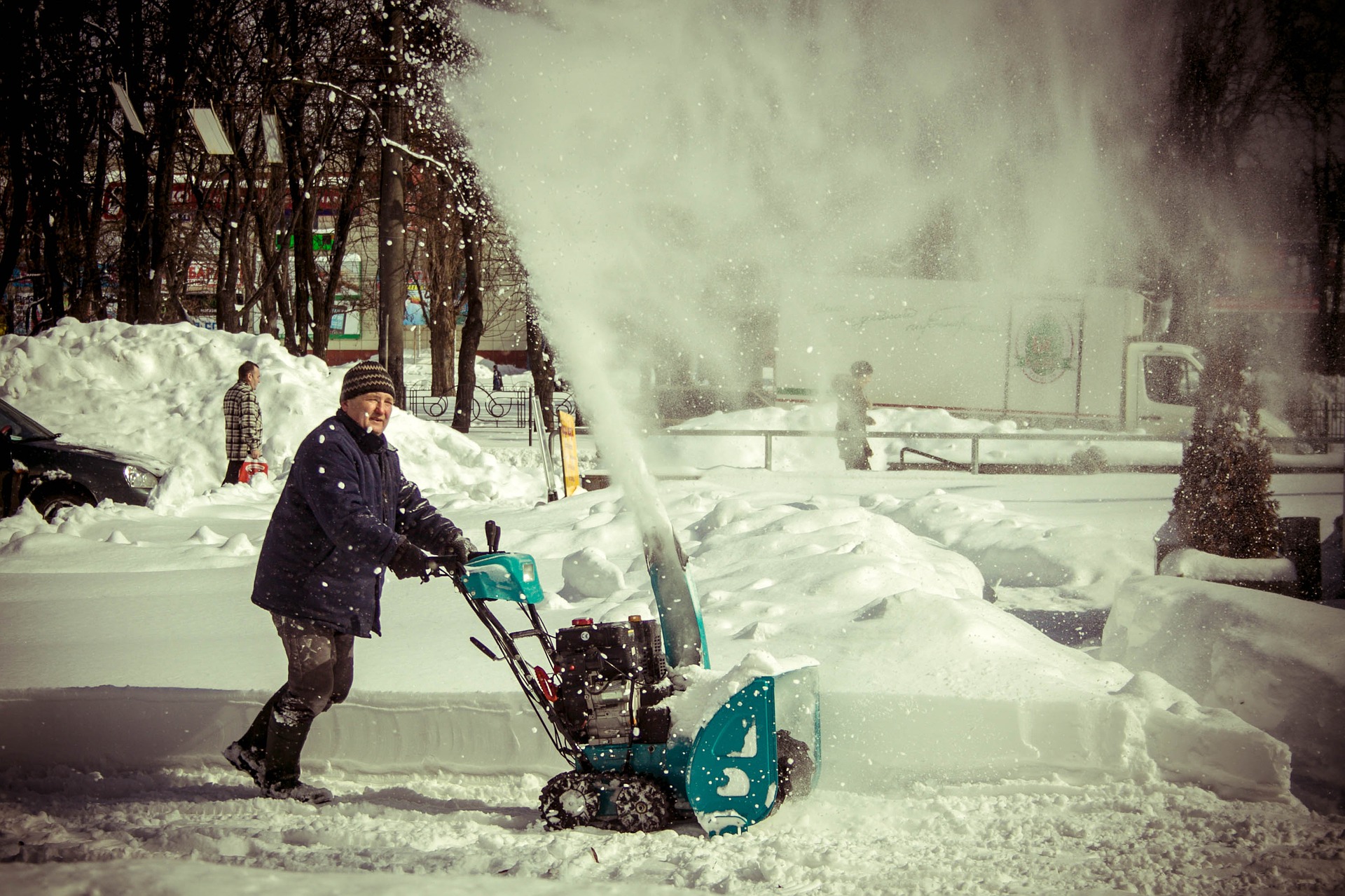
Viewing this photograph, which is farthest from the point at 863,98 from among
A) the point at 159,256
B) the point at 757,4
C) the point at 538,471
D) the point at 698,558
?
the point at 159,256

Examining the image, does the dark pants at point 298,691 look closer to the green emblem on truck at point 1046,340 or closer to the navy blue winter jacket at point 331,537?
the navy blue winter jacket at point 331,537

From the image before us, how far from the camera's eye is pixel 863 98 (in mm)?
12281

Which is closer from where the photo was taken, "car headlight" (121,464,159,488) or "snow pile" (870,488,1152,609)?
"snow pile" (870,488,1152,609)

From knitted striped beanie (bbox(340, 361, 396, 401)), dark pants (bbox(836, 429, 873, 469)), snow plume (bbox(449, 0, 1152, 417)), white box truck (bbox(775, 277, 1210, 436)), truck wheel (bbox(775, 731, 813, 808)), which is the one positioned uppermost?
snow plume (bbox(449, 0, 1152, 417))

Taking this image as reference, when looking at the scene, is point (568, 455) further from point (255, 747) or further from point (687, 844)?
point (687, 844)

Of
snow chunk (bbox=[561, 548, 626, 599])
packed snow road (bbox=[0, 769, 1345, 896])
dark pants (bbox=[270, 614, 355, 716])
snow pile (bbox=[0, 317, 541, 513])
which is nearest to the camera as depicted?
packed snow road (bbox=[0, 769, 1345, 896])

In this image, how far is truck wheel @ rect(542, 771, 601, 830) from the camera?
3.06 meters

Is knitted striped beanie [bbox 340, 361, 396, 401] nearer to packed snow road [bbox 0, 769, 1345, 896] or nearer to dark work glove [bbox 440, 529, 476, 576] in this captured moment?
dark work glove [bbox 440, 529, 476, 576]

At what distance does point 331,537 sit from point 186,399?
10372 millimetres

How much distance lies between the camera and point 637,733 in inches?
123

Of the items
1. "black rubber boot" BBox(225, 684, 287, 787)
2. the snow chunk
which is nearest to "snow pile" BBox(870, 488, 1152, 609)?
the snow chunk

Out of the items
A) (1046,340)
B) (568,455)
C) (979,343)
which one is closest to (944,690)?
(568,455)

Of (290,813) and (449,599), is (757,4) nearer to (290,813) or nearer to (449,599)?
(449,599)

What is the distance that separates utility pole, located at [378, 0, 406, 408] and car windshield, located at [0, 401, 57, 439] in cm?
351
